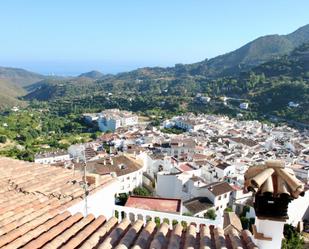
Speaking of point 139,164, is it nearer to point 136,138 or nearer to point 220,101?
point 136,138

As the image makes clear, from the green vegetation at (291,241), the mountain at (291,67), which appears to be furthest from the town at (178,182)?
the mountain at (291,67)

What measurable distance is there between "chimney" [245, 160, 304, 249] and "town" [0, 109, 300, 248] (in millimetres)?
11

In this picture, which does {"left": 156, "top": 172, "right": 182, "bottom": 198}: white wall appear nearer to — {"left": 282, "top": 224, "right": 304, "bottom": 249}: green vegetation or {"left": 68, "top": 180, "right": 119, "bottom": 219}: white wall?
{"left": 282, "top": 224, "right": 304, "bottom": 249}: green vegetation

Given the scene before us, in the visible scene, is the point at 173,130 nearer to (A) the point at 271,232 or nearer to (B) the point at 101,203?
(B) the point at 101,203

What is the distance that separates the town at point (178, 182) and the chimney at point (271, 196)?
1 centimetres

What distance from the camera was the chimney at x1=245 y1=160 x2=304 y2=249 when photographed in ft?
12.5

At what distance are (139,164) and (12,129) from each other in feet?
161

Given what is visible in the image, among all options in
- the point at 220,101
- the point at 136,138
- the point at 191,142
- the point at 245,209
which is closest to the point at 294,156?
the point at 191,142

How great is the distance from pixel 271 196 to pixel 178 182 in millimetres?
27495

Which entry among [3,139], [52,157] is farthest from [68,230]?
[3,139]

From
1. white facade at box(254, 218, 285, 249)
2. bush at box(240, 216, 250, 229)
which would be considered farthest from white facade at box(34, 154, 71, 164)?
white facade at box(254, 218, 285, 249)

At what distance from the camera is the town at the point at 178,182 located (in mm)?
4137

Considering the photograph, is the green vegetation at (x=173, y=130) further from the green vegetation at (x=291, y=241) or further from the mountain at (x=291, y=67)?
the mountain at (x=291, y=67)

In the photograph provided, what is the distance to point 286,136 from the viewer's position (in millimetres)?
61281
